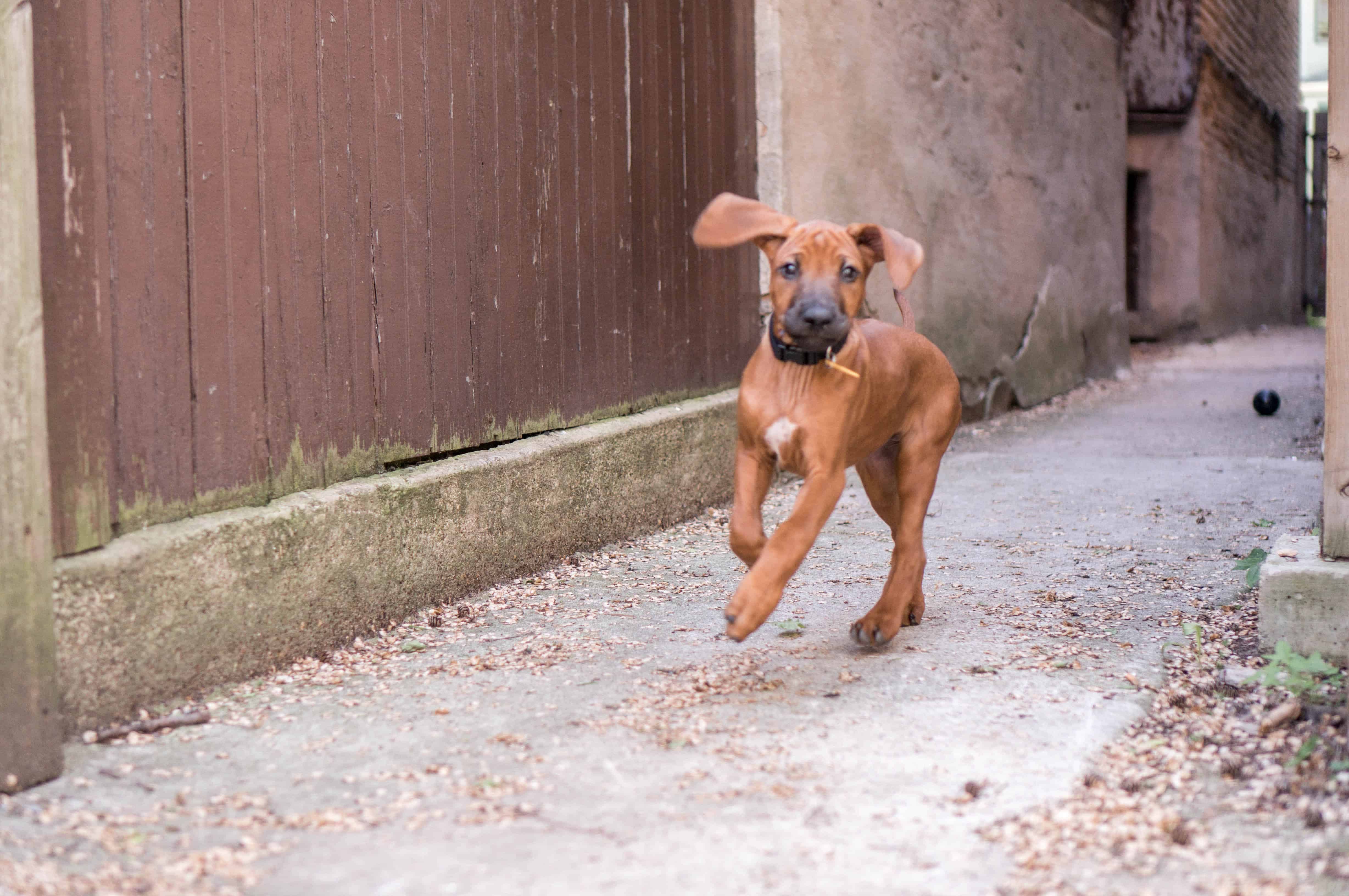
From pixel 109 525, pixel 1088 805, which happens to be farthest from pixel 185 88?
pixel 1088 805

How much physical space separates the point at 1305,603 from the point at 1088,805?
1.16 meters

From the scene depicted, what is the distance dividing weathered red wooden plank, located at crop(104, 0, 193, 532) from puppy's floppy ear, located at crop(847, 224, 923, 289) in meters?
1.55

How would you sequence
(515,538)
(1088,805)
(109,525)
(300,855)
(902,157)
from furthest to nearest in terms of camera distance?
(902,157)
(515,538)
(109,525)
(1088,805)
(300,855)

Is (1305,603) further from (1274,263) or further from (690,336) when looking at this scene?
(1274,263)

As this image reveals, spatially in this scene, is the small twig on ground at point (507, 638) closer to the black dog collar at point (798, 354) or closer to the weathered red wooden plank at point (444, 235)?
the weathered red wooden plank at point (444, 235)

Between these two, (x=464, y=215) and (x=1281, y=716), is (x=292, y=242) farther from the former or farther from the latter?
(x=1281, y=716)

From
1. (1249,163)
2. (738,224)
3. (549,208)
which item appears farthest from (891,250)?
(1249,163)

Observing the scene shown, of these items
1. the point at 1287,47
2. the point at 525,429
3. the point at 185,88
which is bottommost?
the point at 525,429

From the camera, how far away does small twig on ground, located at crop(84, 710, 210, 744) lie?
9.04 feet

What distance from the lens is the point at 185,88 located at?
3047mm

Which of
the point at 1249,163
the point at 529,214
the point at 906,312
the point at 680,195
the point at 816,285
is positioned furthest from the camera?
the point at 1249,163

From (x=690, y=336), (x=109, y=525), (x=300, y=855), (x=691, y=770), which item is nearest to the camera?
(x=300, y=855)

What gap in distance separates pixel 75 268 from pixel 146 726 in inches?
38.5

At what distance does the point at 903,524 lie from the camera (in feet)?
11.3
